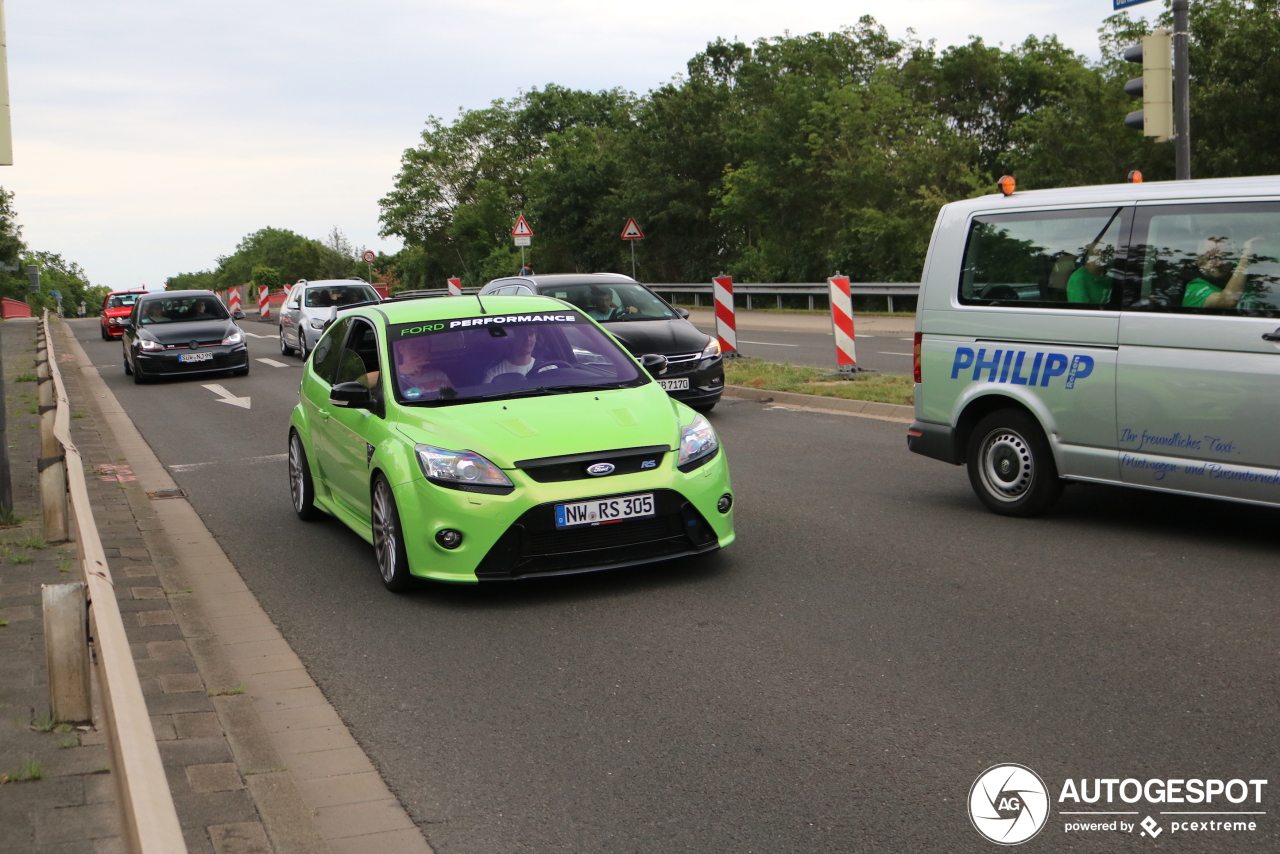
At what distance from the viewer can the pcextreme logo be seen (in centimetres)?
378

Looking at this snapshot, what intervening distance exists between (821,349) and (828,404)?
29.4 ft

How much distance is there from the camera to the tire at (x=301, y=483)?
9.01 meters

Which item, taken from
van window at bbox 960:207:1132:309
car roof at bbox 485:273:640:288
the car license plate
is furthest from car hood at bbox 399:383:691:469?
car roof at bbox 485:273:640:288

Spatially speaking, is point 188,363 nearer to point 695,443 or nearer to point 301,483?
point 301,483

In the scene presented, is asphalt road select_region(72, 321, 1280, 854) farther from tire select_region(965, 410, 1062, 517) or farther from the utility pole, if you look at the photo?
the utility pole

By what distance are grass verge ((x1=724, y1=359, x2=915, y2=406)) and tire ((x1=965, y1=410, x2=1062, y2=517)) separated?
5.11m

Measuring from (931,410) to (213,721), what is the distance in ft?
17.7

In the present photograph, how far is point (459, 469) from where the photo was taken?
6547 millimetres

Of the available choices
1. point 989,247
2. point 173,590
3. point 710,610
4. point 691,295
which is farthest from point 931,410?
point 691,295

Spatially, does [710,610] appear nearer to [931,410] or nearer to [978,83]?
[931,410]

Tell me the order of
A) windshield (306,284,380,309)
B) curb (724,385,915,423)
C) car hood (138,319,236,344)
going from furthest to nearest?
windshield (306,284,380,309) → car hood (138,319,236,344) → curb (724,385,915,423)

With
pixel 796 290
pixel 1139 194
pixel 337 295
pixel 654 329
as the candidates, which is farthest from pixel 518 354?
pixel 796 290

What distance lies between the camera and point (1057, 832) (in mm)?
3811

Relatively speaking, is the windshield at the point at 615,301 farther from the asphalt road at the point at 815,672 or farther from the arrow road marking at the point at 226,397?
the asphalt road at the point at 815,672
